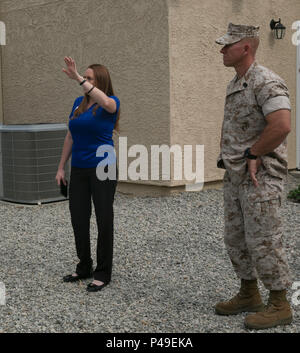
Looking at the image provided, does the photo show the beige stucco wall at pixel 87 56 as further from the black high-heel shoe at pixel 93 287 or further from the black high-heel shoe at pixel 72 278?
the black high-heel shoe at pixel 93 287

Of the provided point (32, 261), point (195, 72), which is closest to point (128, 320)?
point (32, 261)

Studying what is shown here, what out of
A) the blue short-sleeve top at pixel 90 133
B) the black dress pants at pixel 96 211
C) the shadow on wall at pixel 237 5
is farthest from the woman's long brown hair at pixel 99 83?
the shadow on wall at pixel 237 5

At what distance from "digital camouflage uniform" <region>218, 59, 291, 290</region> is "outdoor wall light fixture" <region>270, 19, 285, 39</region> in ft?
18.1

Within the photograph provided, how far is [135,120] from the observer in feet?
24.3

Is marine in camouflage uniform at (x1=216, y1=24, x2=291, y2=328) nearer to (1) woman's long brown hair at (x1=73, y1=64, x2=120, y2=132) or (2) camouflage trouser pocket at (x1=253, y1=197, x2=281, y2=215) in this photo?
(2) camouflage trouser pocket at (x1=253, y1=197, x2=281, y2=215)

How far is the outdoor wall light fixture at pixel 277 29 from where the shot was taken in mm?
8273

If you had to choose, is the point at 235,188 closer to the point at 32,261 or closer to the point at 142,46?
the point at 32,261

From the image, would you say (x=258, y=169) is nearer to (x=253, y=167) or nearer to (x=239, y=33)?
(x=253, y=167)

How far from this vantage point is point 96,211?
4.02 meters

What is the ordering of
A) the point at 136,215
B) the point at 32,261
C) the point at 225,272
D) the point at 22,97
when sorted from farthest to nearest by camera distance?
the point at 22,97 → the point at 136,215 → the point at 32,261 → the point at 225,272

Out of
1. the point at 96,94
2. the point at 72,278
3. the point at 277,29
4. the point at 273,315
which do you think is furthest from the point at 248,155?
the point at 277,29

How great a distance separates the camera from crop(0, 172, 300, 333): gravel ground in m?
3.39

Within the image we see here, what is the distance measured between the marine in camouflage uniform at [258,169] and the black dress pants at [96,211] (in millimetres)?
1102

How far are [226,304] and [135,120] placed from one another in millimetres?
4273
